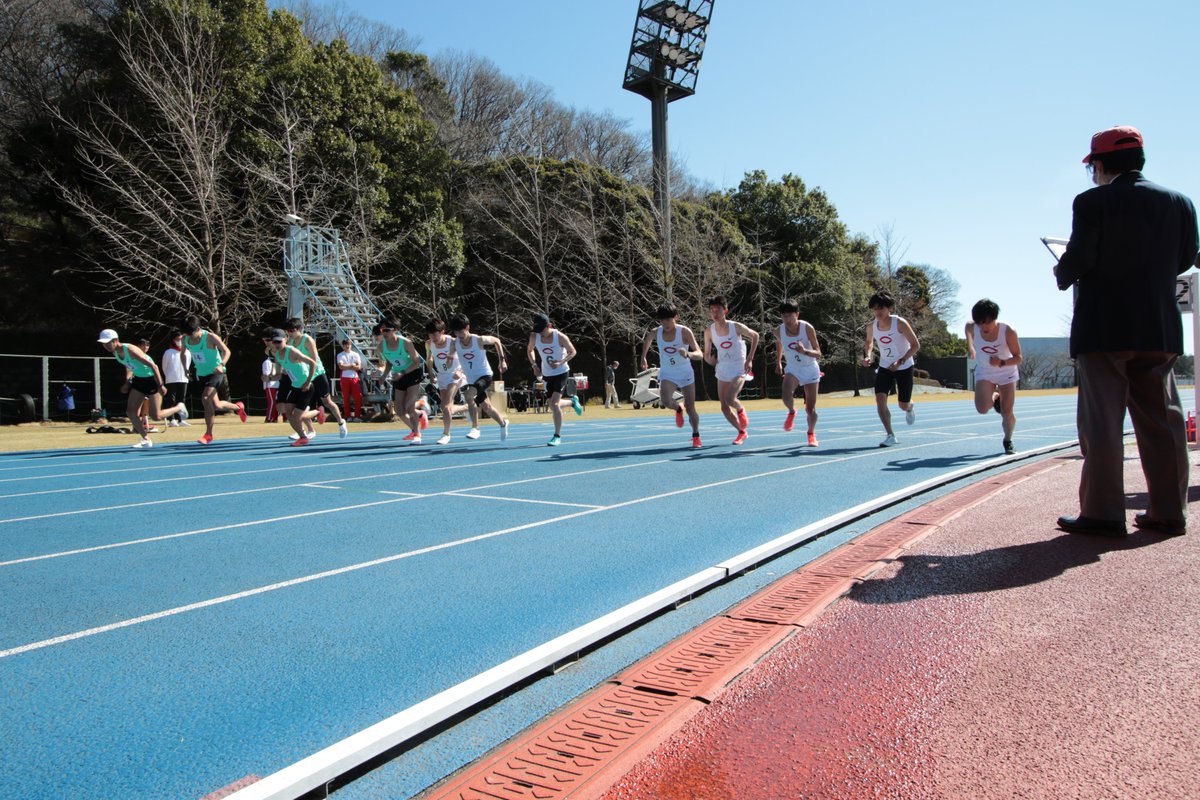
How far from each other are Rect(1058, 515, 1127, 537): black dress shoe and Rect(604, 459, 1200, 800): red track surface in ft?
1.37

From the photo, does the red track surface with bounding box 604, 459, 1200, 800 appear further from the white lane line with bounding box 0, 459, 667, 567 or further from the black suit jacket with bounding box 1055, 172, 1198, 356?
the white lane line with bounding box 0, 459, 667, 567

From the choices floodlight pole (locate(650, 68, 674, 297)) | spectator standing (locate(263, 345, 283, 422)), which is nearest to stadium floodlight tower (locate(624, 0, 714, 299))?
floodlight pole (locate(650, 68, 674, 297))

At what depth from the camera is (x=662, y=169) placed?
39.4 m

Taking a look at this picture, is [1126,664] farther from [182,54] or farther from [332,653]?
[182,54]

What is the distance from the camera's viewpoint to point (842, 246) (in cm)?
4672

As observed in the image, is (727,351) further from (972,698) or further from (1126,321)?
(972,698)

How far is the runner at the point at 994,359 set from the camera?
1022 centimetres

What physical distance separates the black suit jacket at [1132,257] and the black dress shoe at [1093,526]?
1028 millimetres

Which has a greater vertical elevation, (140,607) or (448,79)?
(448,79)

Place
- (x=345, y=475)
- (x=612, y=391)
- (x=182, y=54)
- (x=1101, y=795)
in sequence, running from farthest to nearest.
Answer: (x=612, y=391), (x=182, y=54), (x=345, y=475), (x=1101, y=795)

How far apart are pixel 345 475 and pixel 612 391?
21.0 meters

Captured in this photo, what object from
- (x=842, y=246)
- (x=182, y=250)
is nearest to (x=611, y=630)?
(x=182, y=250)

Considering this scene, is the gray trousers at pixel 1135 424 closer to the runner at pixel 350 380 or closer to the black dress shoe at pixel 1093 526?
the black dress shoe at pixel 1093 526

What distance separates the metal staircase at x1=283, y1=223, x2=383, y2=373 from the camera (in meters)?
23.5
